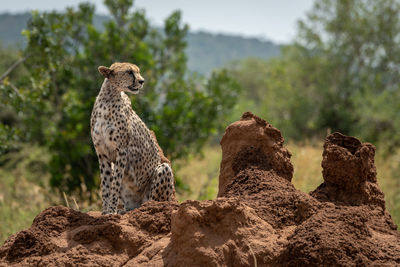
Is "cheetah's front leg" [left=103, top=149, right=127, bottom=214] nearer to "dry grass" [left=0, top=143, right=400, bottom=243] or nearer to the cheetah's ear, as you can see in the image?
"dry grass" [left=0, top=143, right=400, bottom=243]

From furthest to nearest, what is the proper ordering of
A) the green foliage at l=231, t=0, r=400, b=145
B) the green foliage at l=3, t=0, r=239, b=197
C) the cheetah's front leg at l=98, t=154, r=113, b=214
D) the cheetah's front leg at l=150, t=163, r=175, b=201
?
the green foliage at l=231, t=0, r=400, b=145
the green foliage at l=3, t=0, r=239, b=197
the cheetah's front leg at l=150, t=163, r=175, b=201
the cheetah's front leg at l=98, t=154, r=113, b=214

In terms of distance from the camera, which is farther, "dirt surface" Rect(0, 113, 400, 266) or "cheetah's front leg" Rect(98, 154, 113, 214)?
"cheetah's front leg" Rect(98, 154, 113, 214)

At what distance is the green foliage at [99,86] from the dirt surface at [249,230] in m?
4.66

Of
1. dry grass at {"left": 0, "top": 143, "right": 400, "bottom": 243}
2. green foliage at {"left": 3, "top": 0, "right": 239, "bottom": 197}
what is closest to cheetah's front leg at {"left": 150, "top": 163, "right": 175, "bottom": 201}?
dry grass at {"left": 0, "top": 143, "right": 400, "bottom": 243}

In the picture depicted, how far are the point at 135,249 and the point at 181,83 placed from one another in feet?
20.9

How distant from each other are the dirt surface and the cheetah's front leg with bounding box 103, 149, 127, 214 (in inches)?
31.4

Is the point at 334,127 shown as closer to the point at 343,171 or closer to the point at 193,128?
the point at 193,128

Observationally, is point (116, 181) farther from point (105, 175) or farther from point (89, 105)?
point (89, 105)

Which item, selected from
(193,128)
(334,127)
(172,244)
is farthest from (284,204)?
(334,127)

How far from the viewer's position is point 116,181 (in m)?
4.34

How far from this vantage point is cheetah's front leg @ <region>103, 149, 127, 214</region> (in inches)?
169

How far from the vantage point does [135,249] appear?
10.2ft

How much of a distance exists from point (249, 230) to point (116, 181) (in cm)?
174

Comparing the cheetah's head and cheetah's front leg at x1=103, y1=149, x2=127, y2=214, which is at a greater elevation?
the cheetah's head
